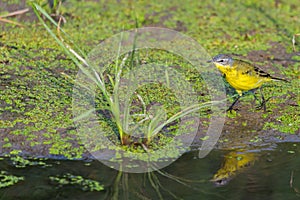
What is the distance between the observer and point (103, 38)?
8.45 m

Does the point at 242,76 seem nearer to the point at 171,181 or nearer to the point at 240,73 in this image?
the point at 240,73

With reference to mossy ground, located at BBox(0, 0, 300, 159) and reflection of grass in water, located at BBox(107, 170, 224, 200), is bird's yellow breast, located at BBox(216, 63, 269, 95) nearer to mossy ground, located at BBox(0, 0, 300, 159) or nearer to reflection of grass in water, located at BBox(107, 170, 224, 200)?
mossy ground, located at BBox(0, 0, 300, 159)

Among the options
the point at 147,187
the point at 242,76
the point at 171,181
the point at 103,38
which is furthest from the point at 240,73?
the point at 103,38

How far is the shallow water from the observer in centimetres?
489

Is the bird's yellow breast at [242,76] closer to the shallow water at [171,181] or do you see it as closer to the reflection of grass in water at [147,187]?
the shallow water at [171,181]

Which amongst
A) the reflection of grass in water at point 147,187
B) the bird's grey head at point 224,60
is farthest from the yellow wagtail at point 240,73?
the reflection of grass in water at point 147,187

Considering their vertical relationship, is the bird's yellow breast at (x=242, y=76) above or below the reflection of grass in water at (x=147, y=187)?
above

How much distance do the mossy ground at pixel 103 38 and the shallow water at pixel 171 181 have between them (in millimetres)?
375

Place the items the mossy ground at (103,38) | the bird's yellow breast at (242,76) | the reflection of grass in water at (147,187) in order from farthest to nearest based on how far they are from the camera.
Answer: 1. the bird's yellow breast at (242,76)
2. the mossy ground at (103,38)
3. the reflection of grass in water at (147,187)

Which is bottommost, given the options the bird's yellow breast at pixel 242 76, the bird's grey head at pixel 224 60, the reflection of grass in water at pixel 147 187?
the reflection of grass in water at pixel 147 187

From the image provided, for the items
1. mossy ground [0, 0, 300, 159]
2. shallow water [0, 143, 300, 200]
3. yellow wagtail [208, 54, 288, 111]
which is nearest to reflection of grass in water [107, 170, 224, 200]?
shallow water [0, 143, 300, 200]

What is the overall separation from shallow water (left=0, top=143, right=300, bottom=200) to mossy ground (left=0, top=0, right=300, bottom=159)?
38 cm

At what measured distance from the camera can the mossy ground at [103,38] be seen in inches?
236

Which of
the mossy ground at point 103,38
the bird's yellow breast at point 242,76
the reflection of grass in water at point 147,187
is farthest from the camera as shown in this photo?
the bird's yellow breast at point 242,76
